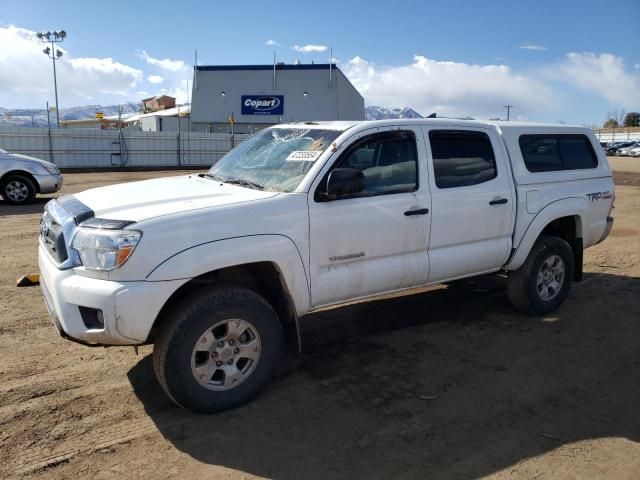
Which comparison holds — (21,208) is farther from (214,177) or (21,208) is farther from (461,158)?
(461,158)

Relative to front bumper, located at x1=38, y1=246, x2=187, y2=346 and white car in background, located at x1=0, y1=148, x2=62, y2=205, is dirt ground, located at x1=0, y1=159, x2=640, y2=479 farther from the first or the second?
white car in background, located at x1=0, y1=148, x2=62, y2=205

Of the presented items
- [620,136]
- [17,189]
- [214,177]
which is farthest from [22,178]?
[620,136]

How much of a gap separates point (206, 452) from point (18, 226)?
8285mm

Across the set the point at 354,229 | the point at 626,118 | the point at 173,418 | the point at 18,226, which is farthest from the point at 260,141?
the point at 626,118

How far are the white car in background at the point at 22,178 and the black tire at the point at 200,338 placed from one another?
1077 centimetres

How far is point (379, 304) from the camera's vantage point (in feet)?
19.3

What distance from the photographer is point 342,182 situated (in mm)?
3820

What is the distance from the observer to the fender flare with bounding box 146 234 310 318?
10.8 feet

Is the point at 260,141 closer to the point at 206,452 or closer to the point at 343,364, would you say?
the point at 343,364

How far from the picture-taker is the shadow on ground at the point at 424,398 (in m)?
3.18

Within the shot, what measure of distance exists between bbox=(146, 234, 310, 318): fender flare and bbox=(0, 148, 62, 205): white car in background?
10.9 metres

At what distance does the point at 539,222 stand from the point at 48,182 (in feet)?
37.2

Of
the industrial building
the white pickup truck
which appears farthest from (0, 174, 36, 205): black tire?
the industrial building

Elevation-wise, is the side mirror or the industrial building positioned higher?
the industrial building
